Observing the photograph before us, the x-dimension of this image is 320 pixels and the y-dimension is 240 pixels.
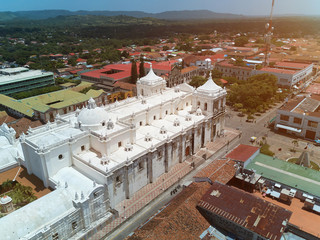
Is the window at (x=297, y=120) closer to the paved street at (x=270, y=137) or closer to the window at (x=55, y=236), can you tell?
the paved street at (x=270, y=137)

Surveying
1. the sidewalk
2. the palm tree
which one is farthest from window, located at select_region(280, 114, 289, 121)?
the sidewalk

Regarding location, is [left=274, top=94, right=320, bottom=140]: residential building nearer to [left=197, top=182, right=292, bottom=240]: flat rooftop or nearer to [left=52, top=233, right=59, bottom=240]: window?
[left=197, top=182, right=292, bottom=240]: flat rooftop

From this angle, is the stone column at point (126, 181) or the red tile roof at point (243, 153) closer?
the stone column at point (126, 181)

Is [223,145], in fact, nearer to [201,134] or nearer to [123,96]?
[201,134]

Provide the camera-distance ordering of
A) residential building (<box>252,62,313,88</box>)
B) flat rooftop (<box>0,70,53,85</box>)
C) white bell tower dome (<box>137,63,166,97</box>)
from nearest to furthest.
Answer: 1. white bell tower dome (<box>137,63,166,97</box>)
2. flat rooftop (<box>0,70,53,85</box>)
3. residential building (<box>252,62,313,88</box>)

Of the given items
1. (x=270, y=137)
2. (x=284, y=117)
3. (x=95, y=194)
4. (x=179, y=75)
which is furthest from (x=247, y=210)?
(x=179, y=75)

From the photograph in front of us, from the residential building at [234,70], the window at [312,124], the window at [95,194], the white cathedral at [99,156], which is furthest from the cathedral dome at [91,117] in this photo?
the residential building at [234,70]
